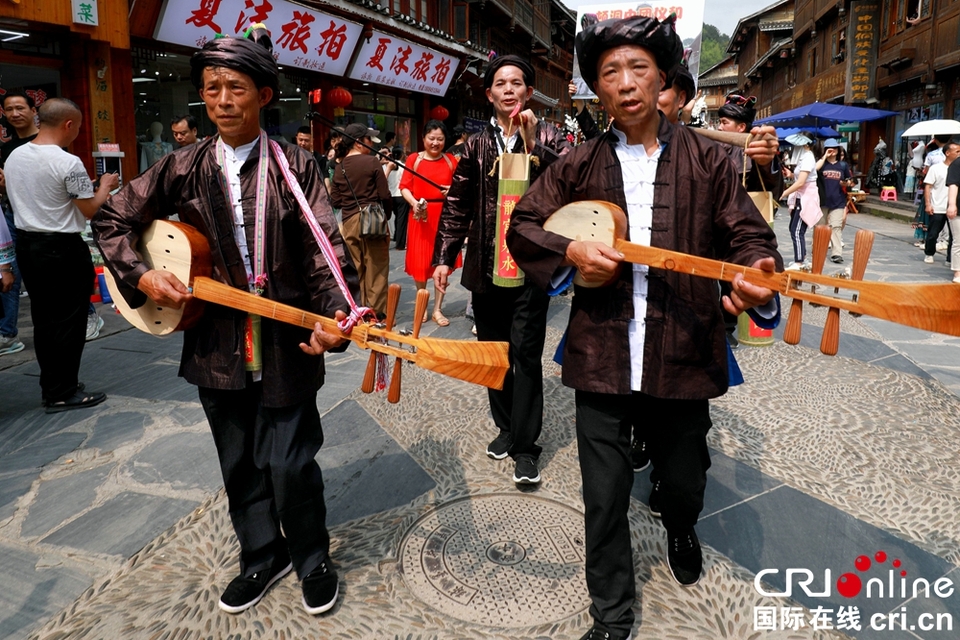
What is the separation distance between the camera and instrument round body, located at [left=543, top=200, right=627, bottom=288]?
226 centimetres

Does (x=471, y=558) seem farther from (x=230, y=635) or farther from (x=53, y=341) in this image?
(x=53, y=341)

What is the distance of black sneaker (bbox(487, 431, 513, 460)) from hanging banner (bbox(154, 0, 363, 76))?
6.30m

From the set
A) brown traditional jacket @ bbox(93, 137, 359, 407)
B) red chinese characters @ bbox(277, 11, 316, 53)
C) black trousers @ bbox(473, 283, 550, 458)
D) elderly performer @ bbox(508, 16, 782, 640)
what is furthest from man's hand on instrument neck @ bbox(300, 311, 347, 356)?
red chinese characters @ bbox(277, 11, 316, 53)

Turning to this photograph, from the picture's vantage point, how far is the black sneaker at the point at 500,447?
3.80 meters

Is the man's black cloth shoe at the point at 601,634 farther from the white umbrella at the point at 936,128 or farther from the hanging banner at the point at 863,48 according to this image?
the hanging banner at the point at 863,48

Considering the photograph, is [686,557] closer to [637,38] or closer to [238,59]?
[637,38]

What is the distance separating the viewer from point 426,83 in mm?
16859

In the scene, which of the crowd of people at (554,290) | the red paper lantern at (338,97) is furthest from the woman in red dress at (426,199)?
the red paper lantern at (338,97)

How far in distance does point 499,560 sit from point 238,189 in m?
1.79

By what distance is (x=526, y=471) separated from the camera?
350cm

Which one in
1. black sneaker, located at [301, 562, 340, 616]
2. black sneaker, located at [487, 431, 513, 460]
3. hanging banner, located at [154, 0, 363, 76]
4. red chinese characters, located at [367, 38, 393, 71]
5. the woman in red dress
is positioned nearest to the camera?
black sneaker, located at [301, 562, 340, 616]

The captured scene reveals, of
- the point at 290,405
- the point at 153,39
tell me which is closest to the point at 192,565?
the point at 290,405

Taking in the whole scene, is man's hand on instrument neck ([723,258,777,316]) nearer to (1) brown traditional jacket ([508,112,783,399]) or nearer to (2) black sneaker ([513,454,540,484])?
(1) brown traditional jacket ([508,112,783,399])

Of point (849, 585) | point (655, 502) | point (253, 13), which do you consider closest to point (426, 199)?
point (655, 502)
